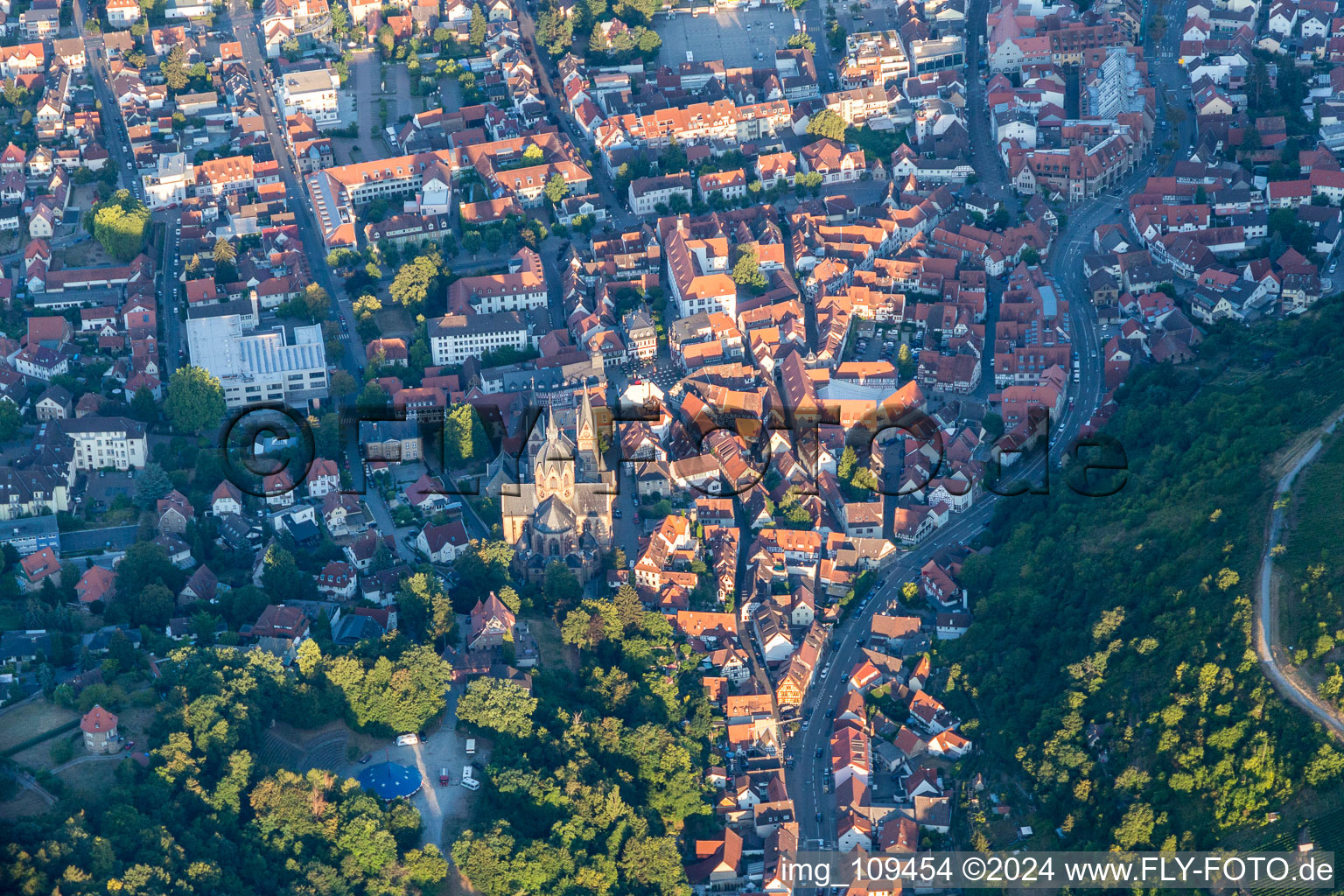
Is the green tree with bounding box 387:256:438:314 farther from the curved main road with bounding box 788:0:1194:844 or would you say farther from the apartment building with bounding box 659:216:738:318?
the curved main road with bounding box 788:0:1194:844

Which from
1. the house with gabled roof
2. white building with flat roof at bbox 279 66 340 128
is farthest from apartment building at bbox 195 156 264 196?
the house with gabled roof

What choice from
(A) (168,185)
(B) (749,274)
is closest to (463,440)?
(B) (749,274)

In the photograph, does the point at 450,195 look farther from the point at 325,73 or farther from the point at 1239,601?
the point at 1239,601

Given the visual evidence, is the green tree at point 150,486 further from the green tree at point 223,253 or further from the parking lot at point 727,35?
the parking lot at point 727,35

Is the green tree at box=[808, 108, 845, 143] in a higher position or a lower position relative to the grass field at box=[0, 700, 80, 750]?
higher

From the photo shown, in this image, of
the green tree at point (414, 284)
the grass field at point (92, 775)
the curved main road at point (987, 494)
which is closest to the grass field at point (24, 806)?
the grass field at point (92, 775)

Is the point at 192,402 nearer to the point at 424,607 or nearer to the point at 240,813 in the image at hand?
the point at 424,607

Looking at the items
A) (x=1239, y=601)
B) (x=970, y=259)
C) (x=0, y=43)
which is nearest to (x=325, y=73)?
(x=0, y=43)
